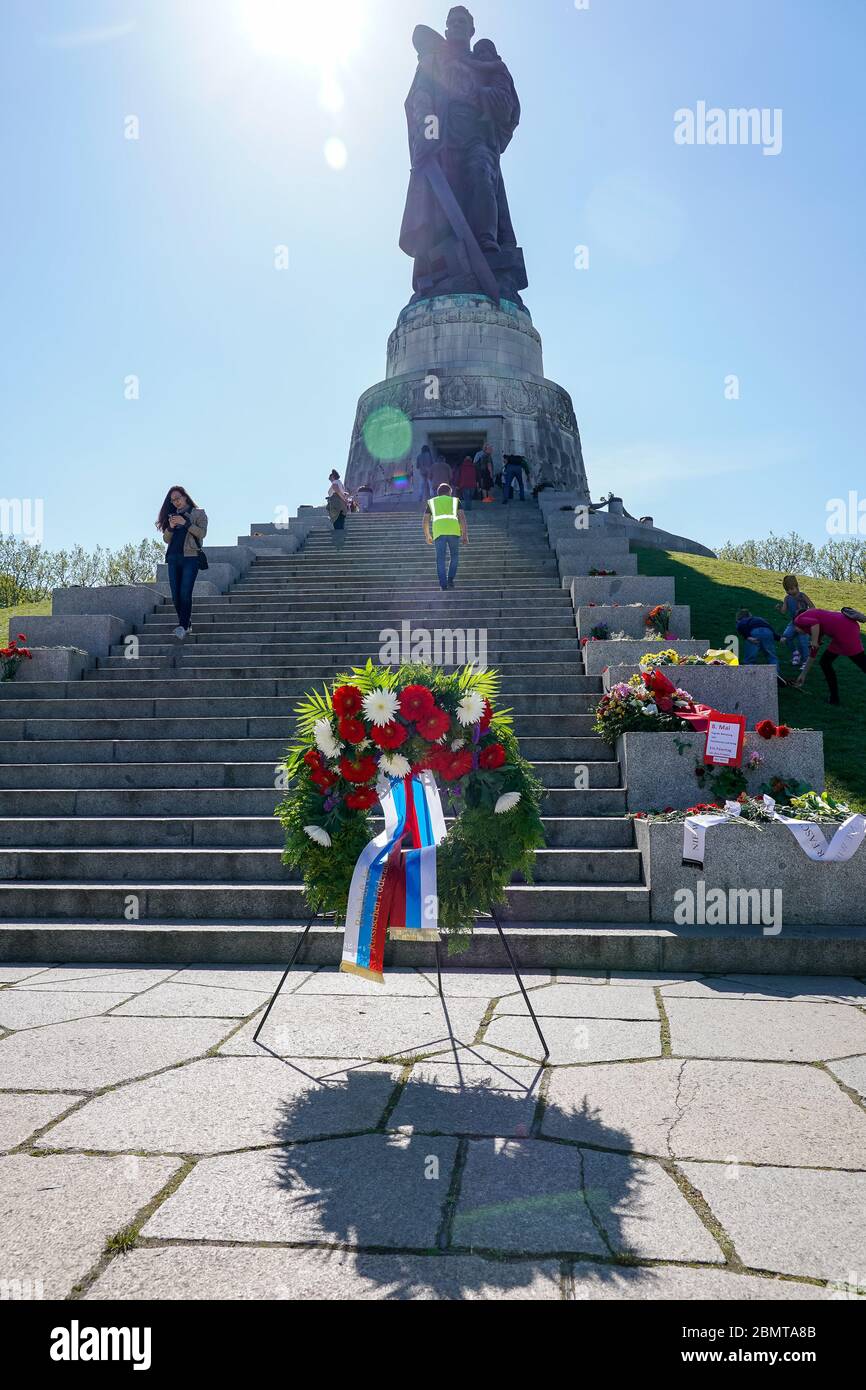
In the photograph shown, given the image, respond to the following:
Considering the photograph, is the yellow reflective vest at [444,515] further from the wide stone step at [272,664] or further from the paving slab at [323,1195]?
the paving slab at [323,1195]

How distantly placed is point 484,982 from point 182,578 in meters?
7.88

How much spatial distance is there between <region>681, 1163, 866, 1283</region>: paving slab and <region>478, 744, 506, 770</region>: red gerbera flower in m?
1.93

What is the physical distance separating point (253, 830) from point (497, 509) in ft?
58.3

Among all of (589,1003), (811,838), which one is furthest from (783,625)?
(589,1003)

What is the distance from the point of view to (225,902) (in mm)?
6754

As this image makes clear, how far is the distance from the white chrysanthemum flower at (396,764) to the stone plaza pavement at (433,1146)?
1.39 metres

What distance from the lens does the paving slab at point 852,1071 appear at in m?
3.99

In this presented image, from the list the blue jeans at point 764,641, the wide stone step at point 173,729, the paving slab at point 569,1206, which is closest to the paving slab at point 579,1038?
the paving slab at point 569,1206

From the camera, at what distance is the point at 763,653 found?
1211 cm

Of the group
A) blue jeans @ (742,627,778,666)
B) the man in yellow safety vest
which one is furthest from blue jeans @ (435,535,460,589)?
blue jeans @ (742,627,778,666)

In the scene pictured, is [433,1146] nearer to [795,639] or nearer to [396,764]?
[396,764]

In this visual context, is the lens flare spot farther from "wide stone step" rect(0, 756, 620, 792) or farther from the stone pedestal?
"wide stone step" rect(0, 756, 620, 792)

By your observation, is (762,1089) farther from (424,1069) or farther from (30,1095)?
(30,1095)
